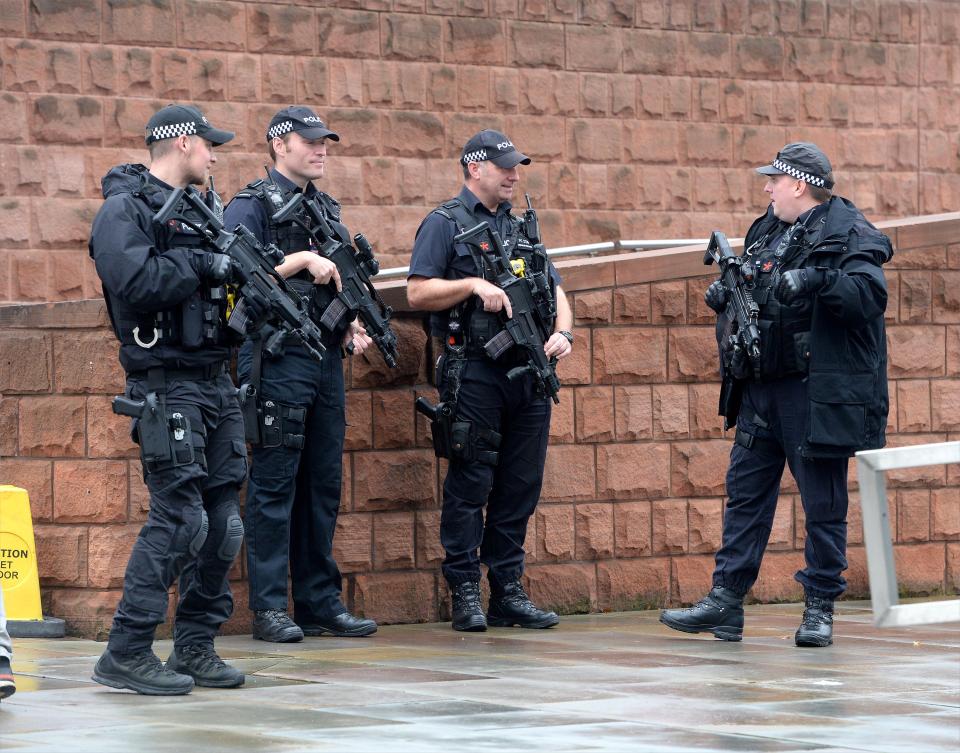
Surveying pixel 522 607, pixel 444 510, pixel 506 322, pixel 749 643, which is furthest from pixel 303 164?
pixel 749 643

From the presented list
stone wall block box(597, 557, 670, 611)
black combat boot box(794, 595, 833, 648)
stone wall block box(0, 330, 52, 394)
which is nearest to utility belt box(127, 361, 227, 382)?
stone wall block box(0, 330, 52, 394)

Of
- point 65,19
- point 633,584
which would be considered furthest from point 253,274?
point 65,19

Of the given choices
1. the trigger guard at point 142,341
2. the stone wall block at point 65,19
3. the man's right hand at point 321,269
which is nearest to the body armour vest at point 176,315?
the trigger guard at point 142,341

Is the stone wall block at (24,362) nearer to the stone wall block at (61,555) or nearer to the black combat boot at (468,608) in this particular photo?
the stone wall block at (61,555)

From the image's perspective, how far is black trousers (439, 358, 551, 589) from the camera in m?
9.04

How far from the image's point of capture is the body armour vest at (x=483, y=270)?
894 cm

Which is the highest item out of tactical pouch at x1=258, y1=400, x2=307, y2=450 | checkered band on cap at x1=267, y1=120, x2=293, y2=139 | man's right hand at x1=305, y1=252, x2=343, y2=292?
checkered band on cap at x1=267, y1=120, x2=293, y2=139

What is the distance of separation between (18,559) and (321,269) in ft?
6.40

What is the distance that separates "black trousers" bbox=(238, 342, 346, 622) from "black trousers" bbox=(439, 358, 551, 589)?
61 cm

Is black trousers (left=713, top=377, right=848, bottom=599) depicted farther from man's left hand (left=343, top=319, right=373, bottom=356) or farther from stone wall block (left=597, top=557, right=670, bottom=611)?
man's left hand (left=343, top=319, right=373, bottom=356)

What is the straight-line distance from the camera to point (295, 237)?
337 inches

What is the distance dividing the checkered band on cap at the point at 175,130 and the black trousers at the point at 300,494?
1.54 meters

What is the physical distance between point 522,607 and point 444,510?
1.96 feet

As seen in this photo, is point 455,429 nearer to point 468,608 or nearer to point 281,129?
point 468,608
